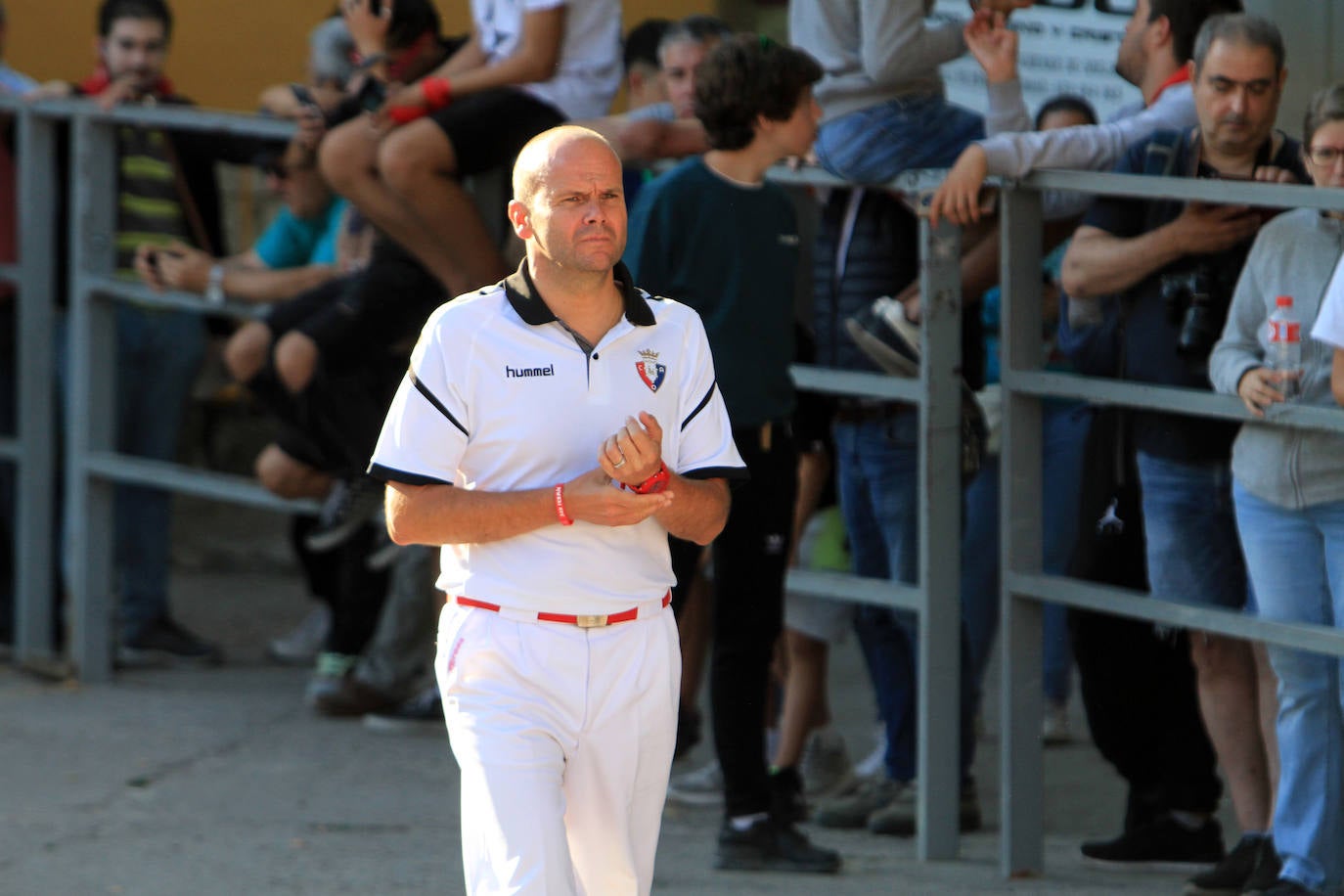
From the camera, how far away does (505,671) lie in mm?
3508

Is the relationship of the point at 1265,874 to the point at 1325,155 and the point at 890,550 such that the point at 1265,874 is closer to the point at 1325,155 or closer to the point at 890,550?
the point at 890,550

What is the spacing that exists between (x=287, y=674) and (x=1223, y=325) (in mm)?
4097

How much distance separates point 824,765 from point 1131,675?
1.08m

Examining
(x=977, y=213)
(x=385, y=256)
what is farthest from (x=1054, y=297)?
(x=385, y=256)

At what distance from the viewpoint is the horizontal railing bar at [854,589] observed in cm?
521

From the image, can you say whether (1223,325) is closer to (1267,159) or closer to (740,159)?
(1267,159)

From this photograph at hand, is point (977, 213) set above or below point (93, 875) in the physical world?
above

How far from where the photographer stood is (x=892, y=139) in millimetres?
5289

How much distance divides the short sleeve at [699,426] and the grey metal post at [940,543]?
1.50 meters

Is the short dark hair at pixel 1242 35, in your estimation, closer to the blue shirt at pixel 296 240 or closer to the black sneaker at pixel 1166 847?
the black sneaker at pixel 1166 847

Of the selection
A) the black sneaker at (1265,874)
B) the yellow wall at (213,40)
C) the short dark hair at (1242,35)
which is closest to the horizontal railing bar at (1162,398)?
the short dark hair at (1242,35)

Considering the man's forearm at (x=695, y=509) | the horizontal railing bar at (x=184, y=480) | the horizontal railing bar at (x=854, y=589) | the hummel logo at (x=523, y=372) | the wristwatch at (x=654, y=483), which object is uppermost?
the hummel logo at (x=523, y=372)

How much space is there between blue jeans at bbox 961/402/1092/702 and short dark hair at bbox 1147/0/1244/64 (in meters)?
0.98

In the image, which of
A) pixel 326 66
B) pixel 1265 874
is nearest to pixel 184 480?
pixel 326 66
